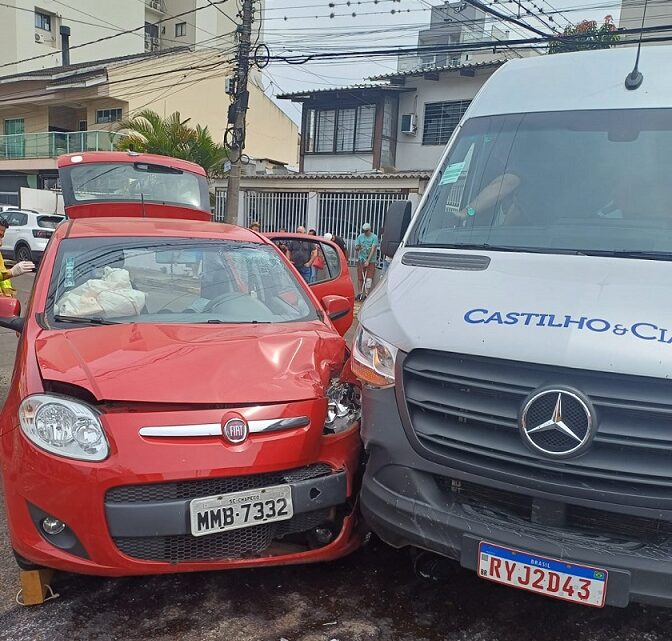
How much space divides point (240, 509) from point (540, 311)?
1386 mm

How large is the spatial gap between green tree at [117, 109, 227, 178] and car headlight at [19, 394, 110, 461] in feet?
51.1

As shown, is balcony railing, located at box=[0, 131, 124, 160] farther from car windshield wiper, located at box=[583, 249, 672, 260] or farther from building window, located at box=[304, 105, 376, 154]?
car windshield wiper, located at box=[583, 249, 672, 260]

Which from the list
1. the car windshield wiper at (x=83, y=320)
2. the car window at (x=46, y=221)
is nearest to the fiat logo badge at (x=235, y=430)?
the car windshield wiper at (x=83, y=320)

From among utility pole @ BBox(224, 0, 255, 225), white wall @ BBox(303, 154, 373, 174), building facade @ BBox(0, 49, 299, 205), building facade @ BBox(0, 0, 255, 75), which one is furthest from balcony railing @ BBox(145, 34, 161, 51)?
utility pole @ BBox(224, 0, 255, 225)

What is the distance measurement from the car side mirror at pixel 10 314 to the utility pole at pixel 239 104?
10.7 m

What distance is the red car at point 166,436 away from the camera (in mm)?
2355

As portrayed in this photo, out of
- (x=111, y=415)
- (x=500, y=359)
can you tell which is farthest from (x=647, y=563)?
(x=111, y=415)

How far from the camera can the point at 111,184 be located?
25.5ft

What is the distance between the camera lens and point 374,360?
255cm

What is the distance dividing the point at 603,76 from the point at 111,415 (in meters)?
3.06

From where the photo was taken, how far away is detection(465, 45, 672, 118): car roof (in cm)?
322

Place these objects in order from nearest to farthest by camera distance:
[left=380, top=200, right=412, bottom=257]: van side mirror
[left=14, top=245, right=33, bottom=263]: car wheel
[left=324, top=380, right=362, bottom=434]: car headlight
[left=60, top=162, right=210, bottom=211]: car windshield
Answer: [left=324, top=380, right=362, bottom=434]: car headlight → [left=380, top=200, right=412, bottom=257]: van side mirror → [left=60, top=162, right=210, bottom=211]: car windshield → [left=14, top=245, right=33, bottom=263]: car wheel

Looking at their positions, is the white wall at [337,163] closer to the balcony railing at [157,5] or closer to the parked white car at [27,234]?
the parked white car at [27,234]

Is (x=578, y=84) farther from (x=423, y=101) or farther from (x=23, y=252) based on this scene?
(x=423, y=101)
